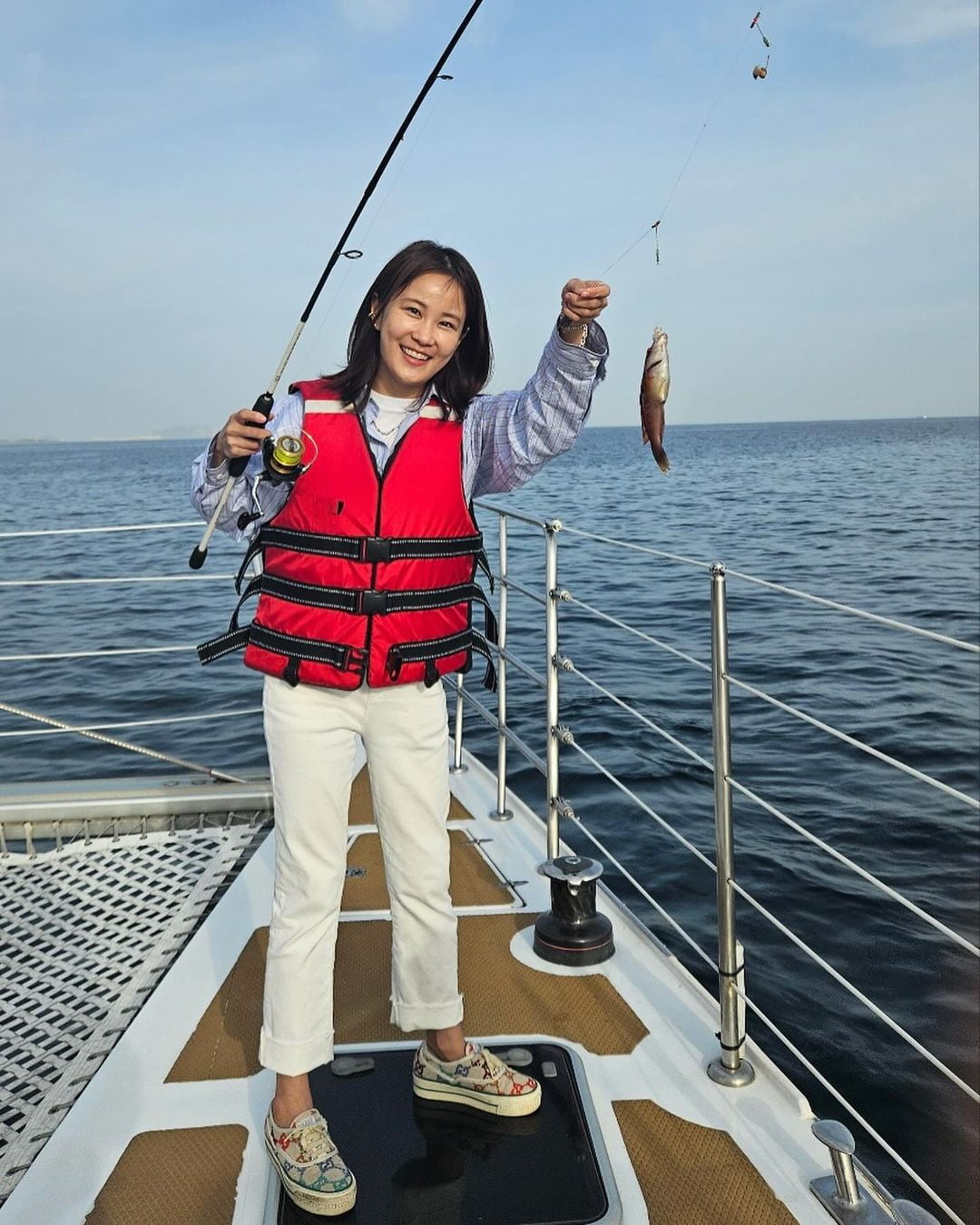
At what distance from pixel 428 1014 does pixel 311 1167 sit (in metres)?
0.37

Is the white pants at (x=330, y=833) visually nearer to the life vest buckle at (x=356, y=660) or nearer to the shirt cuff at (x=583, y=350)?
the life vest buckle at (x=356, y=660)

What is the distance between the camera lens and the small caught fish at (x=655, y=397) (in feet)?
6.99

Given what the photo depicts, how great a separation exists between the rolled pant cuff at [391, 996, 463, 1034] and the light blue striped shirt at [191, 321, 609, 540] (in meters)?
1.06

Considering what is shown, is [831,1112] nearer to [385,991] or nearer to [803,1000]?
[803,1000]

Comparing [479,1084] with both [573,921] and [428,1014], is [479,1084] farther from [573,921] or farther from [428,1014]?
[573,921]

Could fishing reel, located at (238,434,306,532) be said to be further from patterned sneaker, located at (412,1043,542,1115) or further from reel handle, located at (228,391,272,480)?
patterned sneaker, located at (412,1043,542,1115)

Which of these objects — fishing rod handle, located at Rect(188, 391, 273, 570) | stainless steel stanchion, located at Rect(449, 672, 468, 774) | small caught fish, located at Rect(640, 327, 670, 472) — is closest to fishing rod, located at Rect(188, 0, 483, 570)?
fishing rod handle, located at Rect(188, 391, 273, 570)

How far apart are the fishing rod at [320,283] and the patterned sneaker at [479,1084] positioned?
121cm

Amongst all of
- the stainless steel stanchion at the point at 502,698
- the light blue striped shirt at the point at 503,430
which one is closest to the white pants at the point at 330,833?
the light blue striped shirt at the point at 503,430

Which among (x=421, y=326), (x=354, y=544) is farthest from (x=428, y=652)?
(x=421, y=326)

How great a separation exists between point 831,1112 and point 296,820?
2775 millimetres

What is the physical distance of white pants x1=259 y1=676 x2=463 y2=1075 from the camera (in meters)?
1.99

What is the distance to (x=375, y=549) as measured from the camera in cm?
203

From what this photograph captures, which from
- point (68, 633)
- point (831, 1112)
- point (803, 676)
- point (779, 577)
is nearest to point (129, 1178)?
point (831, 1112)
